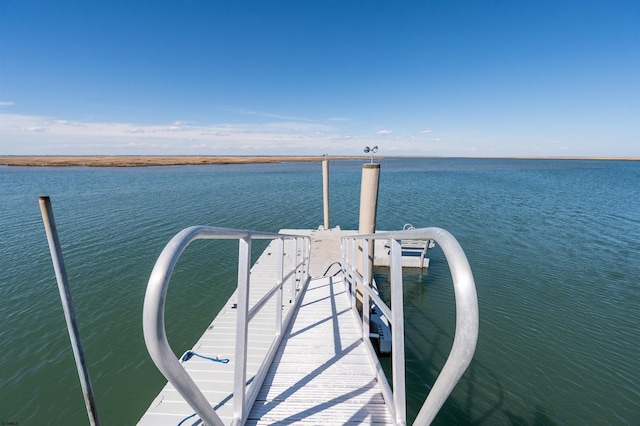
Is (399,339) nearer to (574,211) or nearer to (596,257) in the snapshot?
(596,257)

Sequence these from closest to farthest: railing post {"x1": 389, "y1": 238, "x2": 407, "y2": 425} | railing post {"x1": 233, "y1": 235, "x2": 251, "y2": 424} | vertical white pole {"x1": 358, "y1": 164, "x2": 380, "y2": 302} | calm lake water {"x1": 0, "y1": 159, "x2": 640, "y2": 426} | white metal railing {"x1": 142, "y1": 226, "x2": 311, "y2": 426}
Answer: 1. white metal railing {"x1": 142, "y1": 226, "x2": 311, "y2": 426}
2. railing post {"x1": 389, "y1": 238, "x2": 407, "y2": 425}
3. railing post {"x1": 233, "y1": 235, "x2": 251, "y2": 424}
4. calm lake water {"x1": 0, "y1": 159, "x2": 640, "y2": 426}
5. vertical white pole {"x1": 358, "y1": 164, "x2": 380, "y2": 302}

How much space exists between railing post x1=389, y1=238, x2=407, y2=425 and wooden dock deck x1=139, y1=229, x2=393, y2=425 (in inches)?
11.2

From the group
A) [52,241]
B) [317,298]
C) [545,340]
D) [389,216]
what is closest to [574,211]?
[389,216]

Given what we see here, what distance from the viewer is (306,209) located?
1958 centimetres

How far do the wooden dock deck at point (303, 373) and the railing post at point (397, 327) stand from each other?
28 cm

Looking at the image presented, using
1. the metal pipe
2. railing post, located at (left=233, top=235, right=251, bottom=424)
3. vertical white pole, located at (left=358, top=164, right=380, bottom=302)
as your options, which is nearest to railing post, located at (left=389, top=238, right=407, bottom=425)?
railing post, located at (left=233, top=235, right=251, bottom=424)

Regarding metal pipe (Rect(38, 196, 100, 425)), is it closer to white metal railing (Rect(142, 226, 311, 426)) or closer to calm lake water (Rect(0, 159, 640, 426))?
white metal railing (Rect(142, 226, 311, 426))

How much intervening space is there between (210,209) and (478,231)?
17368 millimetres

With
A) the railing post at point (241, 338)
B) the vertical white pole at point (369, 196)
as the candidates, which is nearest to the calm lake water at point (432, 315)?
the vertical white pole at point (369, 196)

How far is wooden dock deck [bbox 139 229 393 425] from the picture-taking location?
2164 millimetres

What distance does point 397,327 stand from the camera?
1.83m

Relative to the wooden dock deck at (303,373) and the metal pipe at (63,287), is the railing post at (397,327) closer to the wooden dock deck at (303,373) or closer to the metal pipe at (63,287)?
the wooden dock deck at (303,373)

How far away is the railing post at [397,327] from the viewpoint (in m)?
1.81

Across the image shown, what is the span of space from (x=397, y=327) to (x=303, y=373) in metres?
1.37
